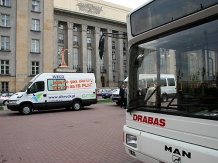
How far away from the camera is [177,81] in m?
3.14

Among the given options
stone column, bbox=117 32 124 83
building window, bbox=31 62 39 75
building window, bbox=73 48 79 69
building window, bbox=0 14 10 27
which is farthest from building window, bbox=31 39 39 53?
stone column, bbox=117 32 124 83

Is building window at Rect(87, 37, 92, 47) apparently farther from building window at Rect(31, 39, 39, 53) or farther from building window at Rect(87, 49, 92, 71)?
building window at Rect(31, 39, 39, 53)

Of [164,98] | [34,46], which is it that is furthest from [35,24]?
[164,98]

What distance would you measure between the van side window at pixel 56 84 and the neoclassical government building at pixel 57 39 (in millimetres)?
15781

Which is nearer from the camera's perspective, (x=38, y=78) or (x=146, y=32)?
(x=146, y=32)

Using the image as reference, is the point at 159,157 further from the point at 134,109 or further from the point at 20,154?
the point at 20,154

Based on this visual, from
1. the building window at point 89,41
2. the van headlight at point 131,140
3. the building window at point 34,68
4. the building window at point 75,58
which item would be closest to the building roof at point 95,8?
the building window at point 89,41

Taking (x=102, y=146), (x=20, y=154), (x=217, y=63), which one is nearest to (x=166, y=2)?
(x=217, y=63)

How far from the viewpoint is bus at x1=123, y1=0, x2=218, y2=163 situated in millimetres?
2686

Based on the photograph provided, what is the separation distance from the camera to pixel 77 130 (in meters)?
9.26

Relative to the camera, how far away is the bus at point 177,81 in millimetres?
2686

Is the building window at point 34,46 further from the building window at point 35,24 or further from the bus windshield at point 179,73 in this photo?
the bus windshield at point 179,73

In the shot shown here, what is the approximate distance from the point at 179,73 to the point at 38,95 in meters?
13.5

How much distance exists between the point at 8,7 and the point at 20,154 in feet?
131
